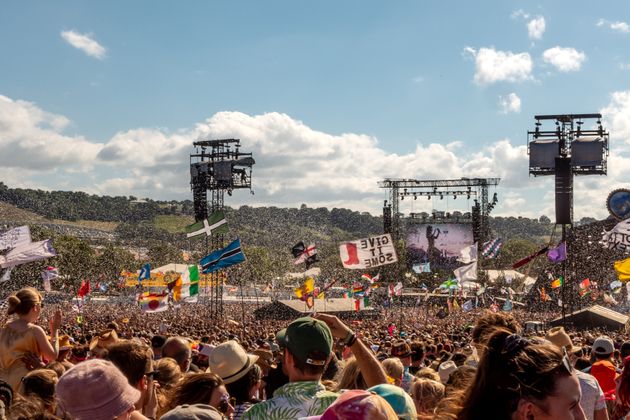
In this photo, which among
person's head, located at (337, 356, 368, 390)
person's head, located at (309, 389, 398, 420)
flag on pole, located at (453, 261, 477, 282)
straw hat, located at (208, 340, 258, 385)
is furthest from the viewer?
flag on pole, located at (453, 261, 477, 282)

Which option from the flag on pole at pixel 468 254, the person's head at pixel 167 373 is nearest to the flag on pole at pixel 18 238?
the person's head at pixel 167 373

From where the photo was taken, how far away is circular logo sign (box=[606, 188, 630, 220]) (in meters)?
44.6

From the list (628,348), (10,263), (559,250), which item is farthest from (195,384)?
(559,250)

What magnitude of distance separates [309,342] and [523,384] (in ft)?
4.37

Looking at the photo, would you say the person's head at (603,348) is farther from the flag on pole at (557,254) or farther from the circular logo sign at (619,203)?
the circular logo sign at (619,203)

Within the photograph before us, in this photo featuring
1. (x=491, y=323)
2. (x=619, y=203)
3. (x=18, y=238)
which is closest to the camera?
(x=491, y=323)

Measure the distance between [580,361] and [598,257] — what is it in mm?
53509

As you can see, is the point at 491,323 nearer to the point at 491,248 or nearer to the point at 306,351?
the point at 306,351

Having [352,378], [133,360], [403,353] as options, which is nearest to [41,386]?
[133,360]

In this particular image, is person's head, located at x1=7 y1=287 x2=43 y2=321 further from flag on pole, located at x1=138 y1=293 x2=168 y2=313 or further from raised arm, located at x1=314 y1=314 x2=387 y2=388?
flag on pole, located at x1=138 y1=293 x2=168 y2=313

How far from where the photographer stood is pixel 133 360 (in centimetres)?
413

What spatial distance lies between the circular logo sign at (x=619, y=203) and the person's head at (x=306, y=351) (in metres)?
44.7

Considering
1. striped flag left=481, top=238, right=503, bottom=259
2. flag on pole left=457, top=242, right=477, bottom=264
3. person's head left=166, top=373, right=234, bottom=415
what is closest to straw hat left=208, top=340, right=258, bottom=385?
person's head left=166, top=373, right=234, bottom=415

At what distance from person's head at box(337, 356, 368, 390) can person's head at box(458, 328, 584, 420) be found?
214 centimetres
